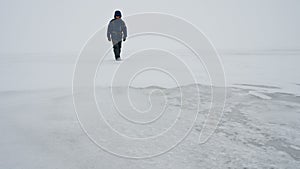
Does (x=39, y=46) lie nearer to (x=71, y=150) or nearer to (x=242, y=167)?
(x=71, y=150)

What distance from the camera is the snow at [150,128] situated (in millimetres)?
2203

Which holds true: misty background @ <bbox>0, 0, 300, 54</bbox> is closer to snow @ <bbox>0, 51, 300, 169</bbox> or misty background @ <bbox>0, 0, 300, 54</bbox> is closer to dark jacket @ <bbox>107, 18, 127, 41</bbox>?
dark jacket @ <bbox>107, 18, 127, 41</bbox>

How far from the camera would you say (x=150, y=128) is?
9.68ft

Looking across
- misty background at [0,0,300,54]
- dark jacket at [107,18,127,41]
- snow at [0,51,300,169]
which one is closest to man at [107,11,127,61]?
dark jacket at [107,18,127,41]

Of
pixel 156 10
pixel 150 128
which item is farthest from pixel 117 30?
pixel 156 10

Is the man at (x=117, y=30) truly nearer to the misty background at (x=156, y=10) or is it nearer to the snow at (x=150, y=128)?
the snow at (x=150, y=128)

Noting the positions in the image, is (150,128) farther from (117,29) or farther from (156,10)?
(156,10)

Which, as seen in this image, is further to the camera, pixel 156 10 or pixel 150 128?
pixel 156 10

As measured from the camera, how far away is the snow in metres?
2.20

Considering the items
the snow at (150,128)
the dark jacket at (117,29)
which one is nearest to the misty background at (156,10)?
the dark jacket at (117,29)

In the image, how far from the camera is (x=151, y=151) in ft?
7.81

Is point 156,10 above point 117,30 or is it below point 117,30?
above

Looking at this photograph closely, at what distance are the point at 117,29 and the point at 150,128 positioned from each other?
5.25 meters

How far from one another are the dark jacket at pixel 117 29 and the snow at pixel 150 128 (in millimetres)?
3009
